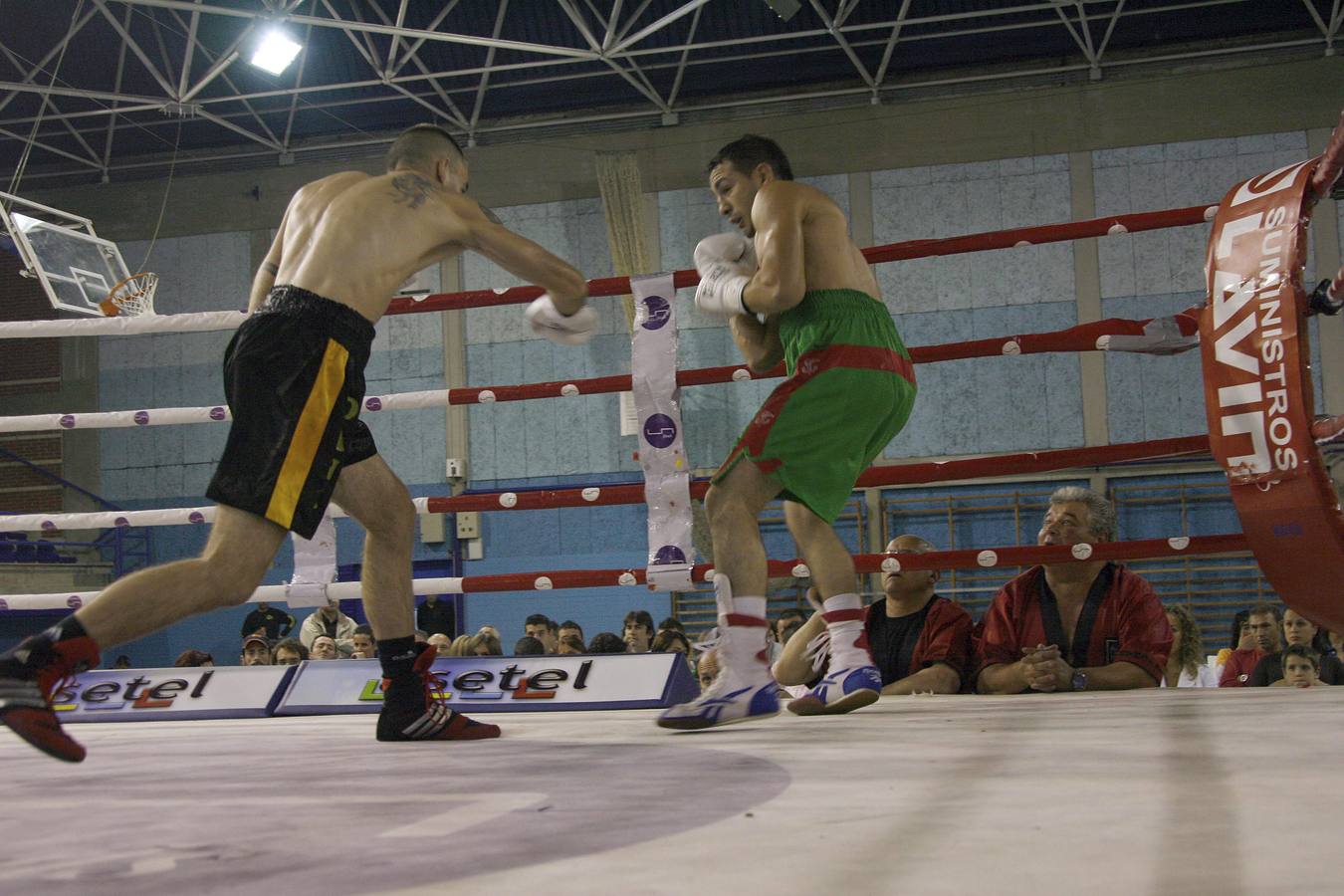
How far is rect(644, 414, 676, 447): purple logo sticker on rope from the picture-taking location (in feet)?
10.6

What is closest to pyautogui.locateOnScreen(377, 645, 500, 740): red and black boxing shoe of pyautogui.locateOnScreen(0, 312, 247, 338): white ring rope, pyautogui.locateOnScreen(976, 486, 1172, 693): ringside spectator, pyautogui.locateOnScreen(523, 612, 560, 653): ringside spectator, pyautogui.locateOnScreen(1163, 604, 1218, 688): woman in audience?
pyautogui.locateOnScreen(976, 486, 1172, 693): ringside spectator

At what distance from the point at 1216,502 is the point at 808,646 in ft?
27.9

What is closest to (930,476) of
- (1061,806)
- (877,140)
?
(1061,806)

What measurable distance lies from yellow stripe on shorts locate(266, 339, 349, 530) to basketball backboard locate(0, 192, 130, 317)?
830 cm

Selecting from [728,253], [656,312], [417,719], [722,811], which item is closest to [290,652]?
[656,312]

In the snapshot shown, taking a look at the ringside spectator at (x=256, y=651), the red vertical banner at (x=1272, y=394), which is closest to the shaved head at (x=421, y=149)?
the red vertical banner at (x=1272, y=394)

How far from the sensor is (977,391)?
11.1 m

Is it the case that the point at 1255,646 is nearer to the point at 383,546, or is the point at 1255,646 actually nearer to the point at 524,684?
the point at 524,684

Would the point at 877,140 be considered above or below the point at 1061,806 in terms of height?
above

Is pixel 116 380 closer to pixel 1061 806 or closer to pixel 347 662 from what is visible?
pixel 347 662

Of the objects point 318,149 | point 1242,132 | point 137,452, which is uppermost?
point 318,149

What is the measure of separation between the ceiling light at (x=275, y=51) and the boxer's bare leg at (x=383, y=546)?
8.45 meters

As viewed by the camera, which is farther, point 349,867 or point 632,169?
point 632,169

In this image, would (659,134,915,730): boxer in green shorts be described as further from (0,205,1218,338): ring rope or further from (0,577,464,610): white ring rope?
(0,577,464,610): white ring rope
